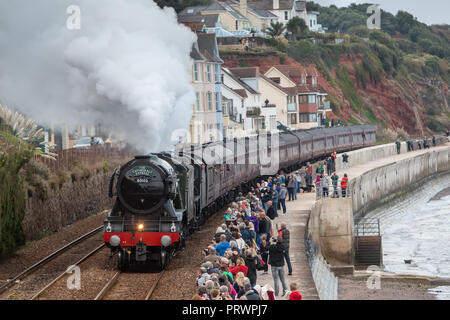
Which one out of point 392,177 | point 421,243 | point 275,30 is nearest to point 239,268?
point 421,243

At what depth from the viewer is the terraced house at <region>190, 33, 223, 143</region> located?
5522cm

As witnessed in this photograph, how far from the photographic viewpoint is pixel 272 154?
4234 cm

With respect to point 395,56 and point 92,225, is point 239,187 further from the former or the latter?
point 395,56

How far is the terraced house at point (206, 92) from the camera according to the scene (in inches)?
2174

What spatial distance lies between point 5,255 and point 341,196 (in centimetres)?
1767

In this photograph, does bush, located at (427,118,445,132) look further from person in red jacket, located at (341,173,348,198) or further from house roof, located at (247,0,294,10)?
person in red jacket, located at (341,173,348,198)

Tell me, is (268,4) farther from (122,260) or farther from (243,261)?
(243,261)

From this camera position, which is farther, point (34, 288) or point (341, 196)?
Answer: point (341, 196)

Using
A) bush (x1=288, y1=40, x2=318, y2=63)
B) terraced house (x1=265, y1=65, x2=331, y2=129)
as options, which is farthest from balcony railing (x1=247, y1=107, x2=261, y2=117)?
bush (x1=288, y1=40, x2=318, y2=63)

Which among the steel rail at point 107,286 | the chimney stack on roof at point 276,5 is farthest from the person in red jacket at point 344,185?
the chimney stack on roof at point 276,5

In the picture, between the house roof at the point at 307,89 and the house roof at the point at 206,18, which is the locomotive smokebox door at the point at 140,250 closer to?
the house roof at the point at 307,89

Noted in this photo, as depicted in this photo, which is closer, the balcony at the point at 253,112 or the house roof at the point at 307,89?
the balcony at the point at 253,112

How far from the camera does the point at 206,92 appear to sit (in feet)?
186
